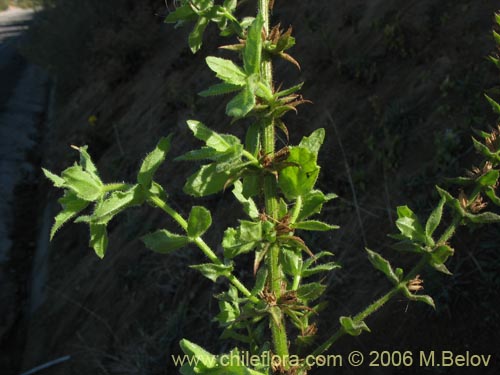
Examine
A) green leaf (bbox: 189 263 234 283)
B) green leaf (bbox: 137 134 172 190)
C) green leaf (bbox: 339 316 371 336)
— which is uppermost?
green leaf (bbox: 137 134 172 190)

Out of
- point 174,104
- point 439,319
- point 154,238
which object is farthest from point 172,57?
point 154,238

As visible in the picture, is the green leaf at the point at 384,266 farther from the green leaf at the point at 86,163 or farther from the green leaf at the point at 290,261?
the green leaf at the point at 86,163

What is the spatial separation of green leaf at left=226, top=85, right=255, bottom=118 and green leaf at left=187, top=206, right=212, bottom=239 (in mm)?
236

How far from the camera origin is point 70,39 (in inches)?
445

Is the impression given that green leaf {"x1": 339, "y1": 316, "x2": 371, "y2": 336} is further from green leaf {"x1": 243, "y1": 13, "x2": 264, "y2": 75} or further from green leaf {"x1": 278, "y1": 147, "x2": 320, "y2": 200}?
green leaf {"x1": 243, "y1": 13, "x2": 264, "y2": 75}

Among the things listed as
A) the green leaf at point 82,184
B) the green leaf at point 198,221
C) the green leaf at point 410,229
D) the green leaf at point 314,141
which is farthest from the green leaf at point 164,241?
the green leaf at point 410,229

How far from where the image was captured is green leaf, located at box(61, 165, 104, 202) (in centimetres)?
88

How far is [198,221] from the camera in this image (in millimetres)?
942

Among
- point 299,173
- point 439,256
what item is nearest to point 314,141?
point 299,173

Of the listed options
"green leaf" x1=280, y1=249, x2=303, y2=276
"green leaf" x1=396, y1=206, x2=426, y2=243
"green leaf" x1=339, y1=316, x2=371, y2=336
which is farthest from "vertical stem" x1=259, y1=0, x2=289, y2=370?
"green leaf" x1=396, y1=206, x2=426, y2=243

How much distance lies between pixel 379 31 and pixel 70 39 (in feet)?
26.8

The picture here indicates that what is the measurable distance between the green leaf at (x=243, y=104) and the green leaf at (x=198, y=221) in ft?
0.77

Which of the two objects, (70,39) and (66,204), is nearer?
(66,204)

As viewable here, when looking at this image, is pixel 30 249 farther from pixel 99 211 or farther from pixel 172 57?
pixel 99 211
